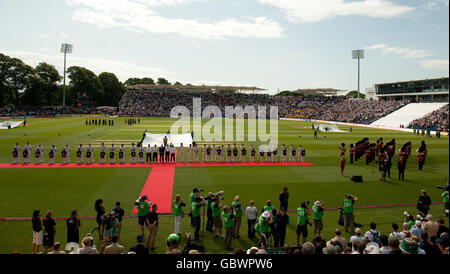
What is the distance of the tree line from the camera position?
61.3 m

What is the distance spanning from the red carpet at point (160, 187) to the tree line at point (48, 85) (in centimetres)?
5736

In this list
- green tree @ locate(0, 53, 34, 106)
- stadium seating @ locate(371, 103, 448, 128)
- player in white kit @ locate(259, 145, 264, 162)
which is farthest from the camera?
green tree @ locate(0, 53, 34, 106)

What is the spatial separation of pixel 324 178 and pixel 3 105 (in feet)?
239

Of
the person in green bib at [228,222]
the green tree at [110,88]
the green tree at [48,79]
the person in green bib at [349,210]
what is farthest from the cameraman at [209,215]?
the green tree at [110,88]

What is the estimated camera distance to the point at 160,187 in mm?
13977

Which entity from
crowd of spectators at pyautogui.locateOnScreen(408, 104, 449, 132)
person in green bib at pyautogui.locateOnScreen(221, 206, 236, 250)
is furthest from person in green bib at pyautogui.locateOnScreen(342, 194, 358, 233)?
crowd of spectators at pyautogui.locateOnScreen(408, 104, 449, 132)

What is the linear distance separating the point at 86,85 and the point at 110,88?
33.4ft

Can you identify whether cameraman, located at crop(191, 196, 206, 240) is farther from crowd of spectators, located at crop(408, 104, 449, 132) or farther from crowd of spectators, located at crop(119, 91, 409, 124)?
crowd of spectators, located at crop(119, 91, 409, 124)

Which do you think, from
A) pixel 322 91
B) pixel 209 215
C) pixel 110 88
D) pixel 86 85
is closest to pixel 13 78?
pixel 86 85

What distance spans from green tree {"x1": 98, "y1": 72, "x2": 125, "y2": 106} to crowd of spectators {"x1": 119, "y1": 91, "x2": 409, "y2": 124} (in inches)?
690

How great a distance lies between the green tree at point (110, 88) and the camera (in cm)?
10362

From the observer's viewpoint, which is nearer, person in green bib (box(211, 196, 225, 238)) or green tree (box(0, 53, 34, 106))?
person in green bib (box(211, 196, 225, 238))
